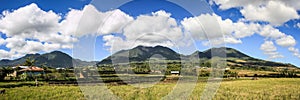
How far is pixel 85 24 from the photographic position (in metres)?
16.8

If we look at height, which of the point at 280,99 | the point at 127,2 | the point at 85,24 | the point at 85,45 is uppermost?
the point at 127,2

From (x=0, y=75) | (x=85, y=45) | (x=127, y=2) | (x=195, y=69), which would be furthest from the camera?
(x=195, y=69)

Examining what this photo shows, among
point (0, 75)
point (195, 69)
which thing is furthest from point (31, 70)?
point (195, 69)

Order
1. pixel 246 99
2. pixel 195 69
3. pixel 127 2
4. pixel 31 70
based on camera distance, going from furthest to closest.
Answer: pixel 195 69 < pixel 31 70 < pixel 246 99 < pixel 127 2

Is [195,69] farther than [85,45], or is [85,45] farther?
[195,69]

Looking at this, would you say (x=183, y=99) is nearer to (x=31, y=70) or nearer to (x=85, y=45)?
(x=85, y=45)

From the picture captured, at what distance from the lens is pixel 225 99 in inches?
781

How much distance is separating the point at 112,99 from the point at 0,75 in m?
44.2

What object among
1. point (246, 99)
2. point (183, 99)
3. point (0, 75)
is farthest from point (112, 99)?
point (0, 75)

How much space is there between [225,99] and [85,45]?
9.17 metres

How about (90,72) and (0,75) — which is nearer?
(0,75)

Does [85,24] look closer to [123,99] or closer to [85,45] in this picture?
[85,45]

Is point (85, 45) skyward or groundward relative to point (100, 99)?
skyward

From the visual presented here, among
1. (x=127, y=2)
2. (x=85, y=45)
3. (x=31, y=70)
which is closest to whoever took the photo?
(x=85, y=45)
